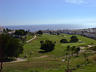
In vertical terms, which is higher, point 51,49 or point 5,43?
point 5,43

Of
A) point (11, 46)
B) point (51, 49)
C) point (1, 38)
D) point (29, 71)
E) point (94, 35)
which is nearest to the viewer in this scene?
point (1, 38)

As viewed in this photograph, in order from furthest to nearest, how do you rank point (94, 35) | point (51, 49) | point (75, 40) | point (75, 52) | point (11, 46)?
point (94, 35), point (75, 40), point (51, 49), point (75, 52), point (11, 46)

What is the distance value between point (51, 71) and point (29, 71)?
9.73 ft

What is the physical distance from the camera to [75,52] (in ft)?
143

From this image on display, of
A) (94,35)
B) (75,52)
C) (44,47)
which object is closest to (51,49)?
(44,47)

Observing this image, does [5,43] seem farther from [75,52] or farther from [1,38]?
[75,52]

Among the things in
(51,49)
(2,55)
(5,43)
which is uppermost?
(5,43)

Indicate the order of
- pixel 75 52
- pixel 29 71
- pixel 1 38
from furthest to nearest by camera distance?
pixel 75 52, pixel 29 71, pixel 1 38

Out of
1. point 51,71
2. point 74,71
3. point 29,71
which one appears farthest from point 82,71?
point 29,71

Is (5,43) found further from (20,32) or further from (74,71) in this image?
(20,32)

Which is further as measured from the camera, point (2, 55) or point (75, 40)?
point (75, 40)

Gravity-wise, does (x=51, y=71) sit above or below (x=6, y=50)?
below

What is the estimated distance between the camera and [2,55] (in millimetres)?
16641

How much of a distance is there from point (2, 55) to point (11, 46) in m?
1.31
